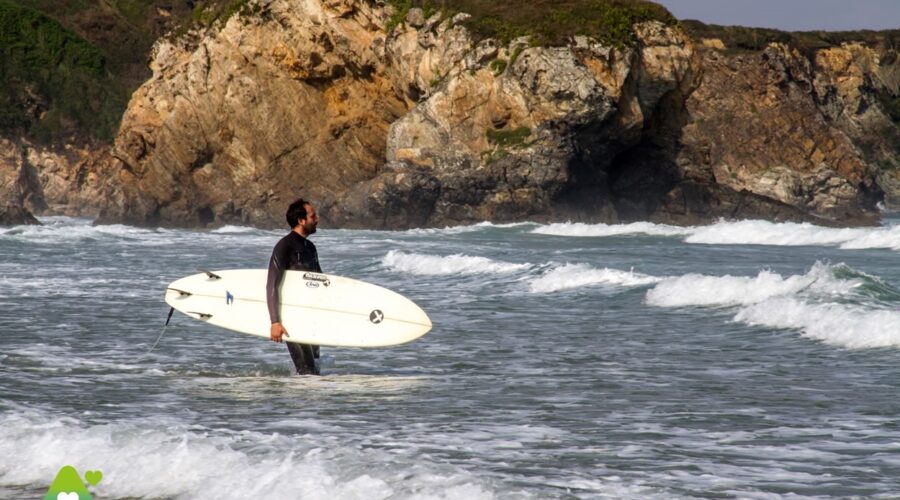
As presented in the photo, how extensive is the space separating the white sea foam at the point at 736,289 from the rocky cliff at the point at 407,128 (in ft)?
94.3

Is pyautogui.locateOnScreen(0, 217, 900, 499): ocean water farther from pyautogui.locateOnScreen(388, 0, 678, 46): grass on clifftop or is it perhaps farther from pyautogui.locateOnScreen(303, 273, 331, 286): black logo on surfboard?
pyautogui.locateOnScreen(388, 0, 678, 46): grass on clifftop

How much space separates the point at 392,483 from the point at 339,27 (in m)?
46.3

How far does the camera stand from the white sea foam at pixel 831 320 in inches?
452

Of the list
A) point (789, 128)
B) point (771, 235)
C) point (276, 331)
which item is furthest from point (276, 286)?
point (789, 128)

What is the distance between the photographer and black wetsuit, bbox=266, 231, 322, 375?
935 cm

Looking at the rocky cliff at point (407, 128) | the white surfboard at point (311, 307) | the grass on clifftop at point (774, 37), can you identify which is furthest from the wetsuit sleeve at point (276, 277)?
the grass on clifftop at point (774, 37)

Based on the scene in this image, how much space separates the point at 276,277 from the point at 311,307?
443 millimetres

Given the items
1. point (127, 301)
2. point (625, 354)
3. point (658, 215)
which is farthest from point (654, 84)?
point (625, 354)

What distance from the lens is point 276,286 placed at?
941cm

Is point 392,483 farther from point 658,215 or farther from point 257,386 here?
point 658,215

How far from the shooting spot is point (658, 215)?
164ft

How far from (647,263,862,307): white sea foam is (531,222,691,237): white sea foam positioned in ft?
82.3

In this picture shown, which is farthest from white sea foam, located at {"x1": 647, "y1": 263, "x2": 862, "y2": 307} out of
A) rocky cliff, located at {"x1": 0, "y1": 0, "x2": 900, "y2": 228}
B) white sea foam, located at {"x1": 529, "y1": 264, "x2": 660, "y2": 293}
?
rocky cliff, located at {"x1": 0, "y1": 0, "x2": 900, "y2": 228}

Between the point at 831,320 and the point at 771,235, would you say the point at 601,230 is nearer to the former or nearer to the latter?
the point at 771,235
